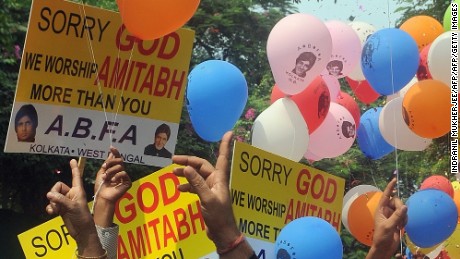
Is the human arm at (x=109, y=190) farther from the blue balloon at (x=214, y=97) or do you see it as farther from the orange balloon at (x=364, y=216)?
the orange balloon at (x=364, y=216)

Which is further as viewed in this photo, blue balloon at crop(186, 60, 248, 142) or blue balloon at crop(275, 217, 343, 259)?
blue balloon at crop(186, 60, 248, 142)

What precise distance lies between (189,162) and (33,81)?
3.03 metres

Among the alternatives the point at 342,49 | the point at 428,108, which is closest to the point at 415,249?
the point at 428,108

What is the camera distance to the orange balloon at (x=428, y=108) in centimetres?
A: 731

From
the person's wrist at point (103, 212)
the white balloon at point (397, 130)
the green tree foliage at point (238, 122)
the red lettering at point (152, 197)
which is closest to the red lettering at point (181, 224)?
the red lettering at point (152, 197)

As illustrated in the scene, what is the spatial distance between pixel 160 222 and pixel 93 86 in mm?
937

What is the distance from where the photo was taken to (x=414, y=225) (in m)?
7.04

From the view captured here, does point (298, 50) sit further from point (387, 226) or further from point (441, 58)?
point (387, 226)

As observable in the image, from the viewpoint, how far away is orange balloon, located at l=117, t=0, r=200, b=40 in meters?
5.83

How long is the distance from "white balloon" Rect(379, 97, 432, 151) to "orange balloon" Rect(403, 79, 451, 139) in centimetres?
28

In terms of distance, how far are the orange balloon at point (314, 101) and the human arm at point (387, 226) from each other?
10.8ft

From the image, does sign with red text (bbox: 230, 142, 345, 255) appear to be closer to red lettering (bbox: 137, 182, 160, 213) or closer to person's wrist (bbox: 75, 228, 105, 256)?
red lettering (bbox: 137, 182, 160, 213)

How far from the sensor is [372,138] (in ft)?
27.1

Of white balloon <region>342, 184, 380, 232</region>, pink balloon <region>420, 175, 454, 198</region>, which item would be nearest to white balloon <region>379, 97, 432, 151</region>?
pink balloon <region>420, 175, 454, 198</region>
